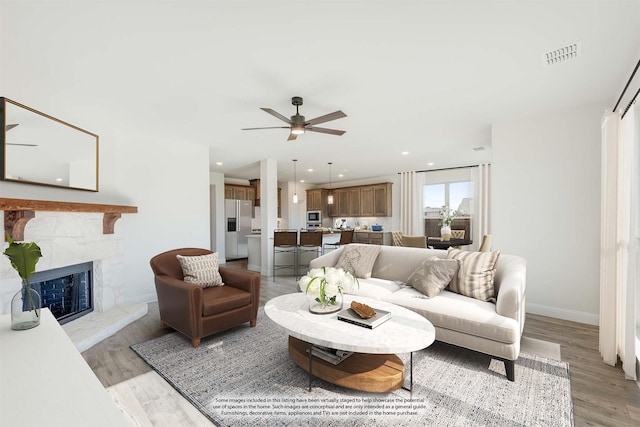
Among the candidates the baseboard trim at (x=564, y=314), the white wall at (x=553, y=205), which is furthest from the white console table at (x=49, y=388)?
the baseboard trim at (x=564, y=314)

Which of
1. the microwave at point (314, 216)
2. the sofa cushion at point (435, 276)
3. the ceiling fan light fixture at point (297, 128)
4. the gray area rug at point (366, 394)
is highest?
the ceiling fan light fixture at point (297, 128)

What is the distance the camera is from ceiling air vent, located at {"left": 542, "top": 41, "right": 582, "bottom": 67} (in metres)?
2.11

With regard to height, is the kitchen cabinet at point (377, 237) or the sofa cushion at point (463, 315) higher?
the kitchen cabinet at point (377, 237)

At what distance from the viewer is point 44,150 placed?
9.61 ft

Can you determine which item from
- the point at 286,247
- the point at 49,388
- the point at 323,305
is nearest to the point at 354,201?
the point at 286,247

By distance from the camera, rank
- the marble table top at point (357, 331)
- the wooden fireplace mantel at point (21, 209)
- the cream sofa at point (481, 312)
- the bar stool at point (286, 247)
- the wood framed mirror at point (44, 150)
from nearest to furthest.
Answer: the marble table top at point (357, 331)
the cream sofa at point (481, 312)
the wooden fireplace mantel at point (21, 209)
the wood framed mirror at point (44, 150)
the bar stool at point (286, 247)

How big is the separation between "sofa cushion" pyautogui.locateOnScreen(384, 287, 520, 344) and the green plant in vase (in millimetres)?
2589

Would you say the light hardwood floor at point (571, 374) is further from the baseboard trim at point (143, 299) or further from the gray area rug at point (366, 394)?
the baseboard trim at point (143, 299)

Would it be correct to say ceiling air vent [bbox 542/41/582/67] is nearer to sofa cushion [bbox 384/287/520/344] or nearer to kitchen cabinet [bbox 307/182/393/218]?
sofa cushion [bbox 384/287/520/344]

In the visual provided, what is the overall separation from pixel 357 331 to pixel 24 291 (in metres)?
1.77

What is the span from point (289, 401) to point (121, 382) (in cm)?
133

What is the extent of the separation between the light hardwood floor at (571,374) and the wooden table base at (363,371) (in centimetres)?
79

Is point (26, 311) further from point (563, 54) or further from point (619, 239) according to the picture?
point (619, 239)

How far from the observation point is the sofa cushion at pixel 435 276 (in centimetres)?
282
